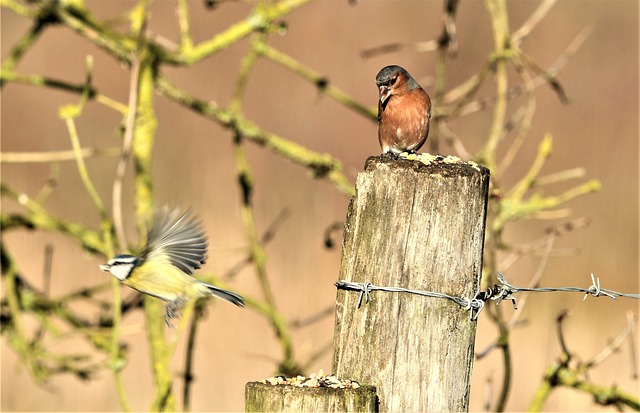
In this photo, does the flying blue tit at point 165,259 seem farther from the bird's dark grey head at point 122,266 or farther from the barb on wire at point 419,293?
the barb on wire at point 419,293

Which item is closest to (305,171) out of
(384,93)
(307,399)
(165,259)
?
(384,93)

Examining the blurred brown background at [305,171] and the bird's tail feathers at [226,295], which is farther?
the blurred brown background at [305,171]

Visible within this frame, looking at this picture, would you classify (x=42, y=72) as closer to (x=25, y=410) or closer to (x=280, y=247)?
(x=280, y=247)

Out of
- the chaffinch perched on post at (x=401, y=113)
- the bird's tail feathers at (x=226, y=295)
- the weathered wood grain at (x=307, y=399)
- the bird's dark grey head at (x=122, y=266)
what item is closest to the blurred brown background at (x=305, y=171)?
the bird's tail feathers at (x=226, y=295)

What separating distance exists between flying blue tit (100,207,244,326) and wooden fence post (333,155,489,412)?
0.89m

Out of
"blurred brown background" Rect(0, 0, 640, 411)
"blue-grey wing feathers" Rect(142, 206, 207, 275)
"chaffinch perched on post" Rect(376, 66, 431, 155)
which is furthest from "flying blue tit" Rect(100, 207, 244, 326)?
"blurred brown background" Rect(0, 0, 640, 411)

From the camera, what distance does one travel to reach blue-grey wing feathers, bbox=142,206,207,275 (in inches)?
118

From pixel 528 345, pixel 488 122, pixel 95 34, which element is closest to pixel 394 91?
pixel 95 34

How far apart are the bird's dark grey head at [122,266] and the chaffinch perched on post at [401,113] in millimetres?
930

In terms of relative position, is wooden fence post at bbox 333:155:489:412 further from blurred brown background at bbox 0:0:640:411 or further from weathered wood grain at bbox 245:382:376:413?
blurred brown background at bbox 0:0:640:411

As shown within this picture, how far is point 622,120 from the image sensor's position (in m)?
11.2

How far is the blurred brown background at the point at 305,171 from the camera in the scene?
660 centimetres

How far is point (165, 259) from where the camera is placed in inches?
121

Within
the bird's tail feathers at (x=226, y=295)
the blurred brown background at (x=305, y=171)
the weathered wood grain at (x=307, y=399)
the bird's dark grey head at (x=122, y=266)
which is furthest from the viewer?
the blurred brown background at (x=305, y=171)
